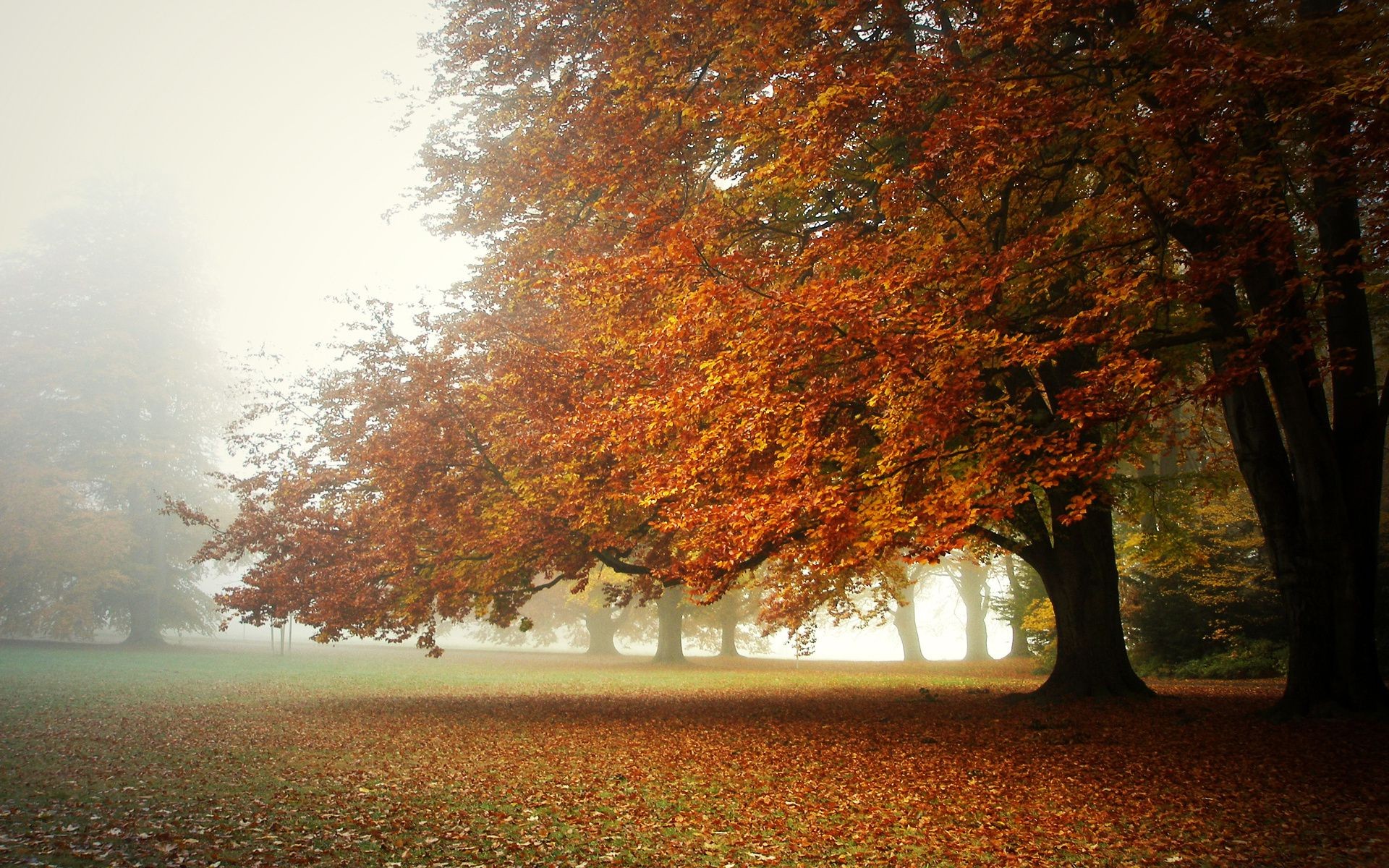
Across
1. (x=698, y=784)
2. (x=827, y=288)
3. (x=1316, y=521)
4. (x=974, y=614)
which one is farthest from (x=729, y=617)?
(x=827, y=288)

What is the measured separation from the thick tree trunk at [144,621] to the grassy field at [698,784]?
94.5 feet

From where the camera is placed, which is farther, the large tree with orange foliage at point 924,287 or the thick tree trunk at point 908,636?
the thick tree trunk at point 908,636

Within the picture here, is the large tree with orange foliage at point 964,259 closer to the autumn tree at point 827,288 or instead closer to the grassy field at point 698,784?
the autumn tree at point 827,288

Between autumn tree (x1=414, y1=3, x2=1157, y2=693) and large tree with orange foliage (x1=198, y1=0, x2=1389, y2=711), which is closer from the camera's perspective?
large tree with orange foliage (x1=198, y1=0, x2=1389, y2=711)

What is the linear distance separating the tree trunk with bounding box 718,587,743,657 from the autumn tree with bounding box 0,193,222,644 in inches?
1102

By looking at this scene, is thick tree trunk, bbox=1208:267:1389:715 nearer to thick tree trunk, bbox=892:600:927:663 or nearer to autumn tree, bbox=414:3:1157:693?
autumn tree, bbox=414:3:1157:693

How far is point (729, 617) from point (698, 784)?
31391 millimetres

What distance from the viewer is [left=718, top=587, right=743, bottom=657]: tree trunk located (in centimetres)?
3856

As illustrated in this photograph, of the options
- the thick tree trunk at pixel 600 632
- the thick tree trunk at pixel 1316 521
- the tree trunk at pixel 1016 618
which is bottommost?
the thick tree trunk at pixel 600 632

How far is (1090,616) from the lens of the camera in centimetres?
1359

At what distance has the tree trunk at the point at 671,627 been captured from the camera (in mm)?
36125

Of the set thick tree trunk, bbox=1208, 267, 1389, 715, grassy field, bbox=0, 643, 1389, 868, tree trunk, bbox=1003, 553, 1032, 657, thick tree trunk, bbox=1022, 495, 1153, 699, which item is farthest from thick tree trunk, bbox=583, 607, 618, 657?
thick tree trunk, bbox=1208, 267, 1389, 715

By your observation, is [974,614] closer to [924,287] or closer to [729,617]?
[729,617]

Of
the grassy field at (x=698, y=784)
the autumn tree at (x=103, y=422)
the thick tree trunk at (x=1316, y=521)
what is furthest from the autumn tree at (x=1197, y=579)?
Result: the autumn tree at (x=103, y=422)
